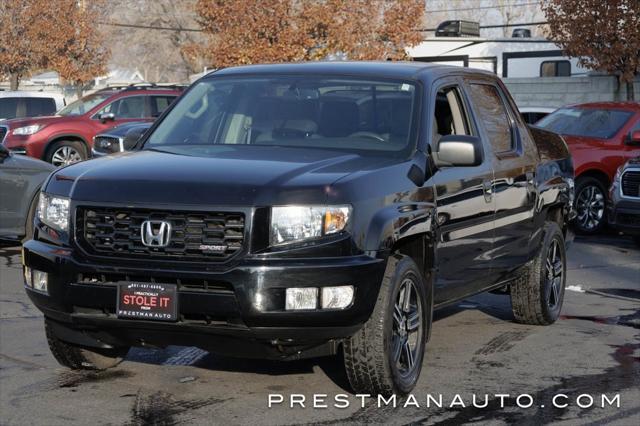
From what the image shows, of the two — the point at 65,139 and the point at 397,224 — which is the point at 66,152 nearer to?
the point at 65,139

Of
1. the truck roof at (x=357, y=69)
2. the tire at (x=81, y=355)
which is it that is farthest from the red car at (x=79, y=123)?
the tire at (x=81, y=355)

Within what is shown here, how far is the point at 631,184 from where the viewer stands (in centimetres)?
1398

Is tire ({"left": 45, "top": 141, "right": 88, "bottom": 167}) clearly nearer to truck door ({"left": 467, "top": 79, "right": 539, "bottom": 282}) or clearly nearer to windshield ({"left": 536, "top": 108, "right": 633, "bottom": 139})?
windshield ({"left": 536, "top": 108, "right": 633, "bottom": 139})

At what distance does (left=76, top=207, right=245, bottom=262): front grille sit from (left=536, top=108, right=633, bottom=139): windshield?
37.5ft

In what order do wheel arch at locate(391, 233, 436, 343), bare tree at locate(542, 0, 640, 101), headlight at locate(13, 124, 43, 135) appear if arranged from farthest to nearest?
bare tree at locate(542, 0, 640, 101) < headlight at locate(13, 124, 43, 135) < wheel arch at locate(391, 233, 436, 343)

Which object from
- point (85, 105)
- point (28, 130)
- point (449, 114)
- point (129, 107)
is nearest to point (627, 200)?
point (449, 114)

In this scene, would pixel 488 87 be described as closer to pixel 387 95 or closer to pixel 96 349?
pixel 387 95

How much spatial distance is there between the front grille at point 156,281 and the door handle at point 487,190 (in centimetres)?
235

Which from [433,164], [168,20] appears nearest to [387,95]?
[433,164]

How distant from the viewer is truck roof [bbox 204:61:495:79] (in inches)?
288

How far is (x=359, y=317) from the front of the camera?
230 inches

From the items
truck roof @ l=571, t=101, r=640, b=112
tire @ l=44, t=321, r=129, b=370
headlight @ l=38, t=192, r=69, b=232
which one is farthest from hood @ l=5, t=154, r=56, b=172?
truck roof @ l=571, t=101, r=640, b=112

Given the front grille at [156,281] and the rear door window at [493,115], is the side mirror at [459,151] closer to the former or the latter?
the rear door window at [493,115]

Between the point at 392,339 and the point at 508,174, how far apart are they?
2.13 meters
